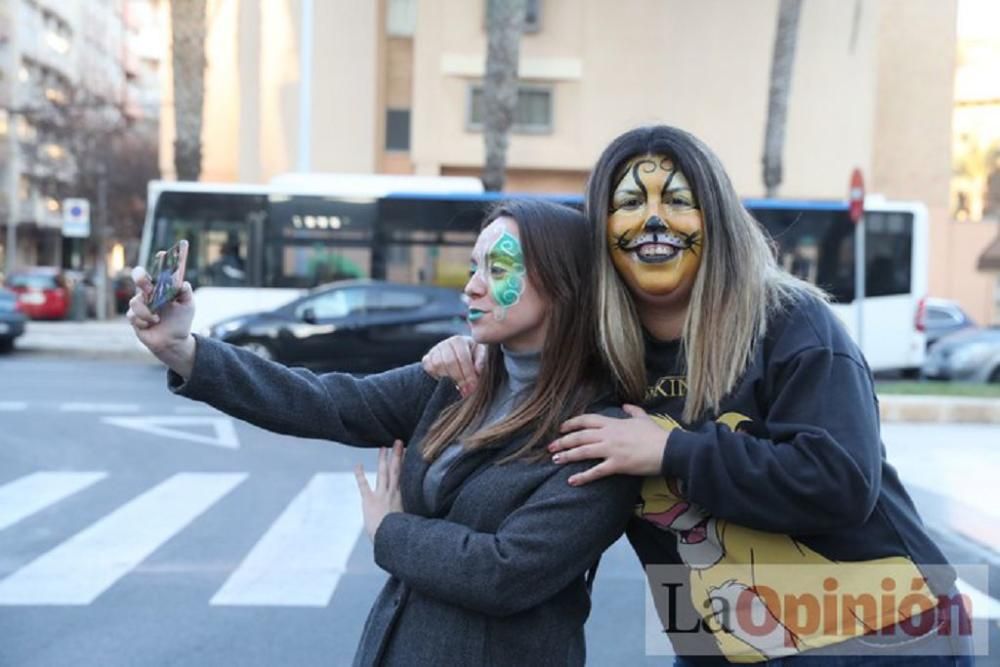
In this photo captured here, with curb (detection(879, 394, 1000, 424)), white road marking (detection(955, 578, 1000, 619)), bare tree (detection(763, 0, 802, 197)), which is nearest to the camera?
white road marking (detection(955, 578, 1000, 619))

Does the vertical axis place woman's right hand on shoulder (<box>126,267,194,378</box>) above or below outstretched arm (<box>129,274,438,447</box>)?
above

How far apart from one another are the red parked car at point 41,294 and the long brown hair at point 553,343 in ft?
87.7

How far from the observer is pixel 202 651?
170 inches

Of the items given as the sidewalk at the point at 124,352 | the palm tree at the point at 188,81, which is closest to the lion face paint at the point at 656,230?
the sidewalk at the point at 124,352

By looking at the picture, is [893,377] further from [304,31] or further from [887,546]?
[887,546]

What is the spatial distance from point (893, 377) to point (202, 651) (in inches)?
601

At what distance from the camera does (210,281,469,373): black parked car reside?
14.5 meters

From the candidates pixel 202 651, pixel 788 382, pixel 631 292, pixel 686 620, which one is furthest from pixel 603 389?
pixel 202 651

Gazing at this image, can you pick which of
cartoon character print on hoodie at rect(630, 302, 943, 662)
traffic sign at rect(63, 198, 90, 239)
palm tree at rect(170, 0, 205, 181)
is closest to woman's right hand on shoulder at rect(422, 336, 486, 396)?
cartoon character print on hoodie at rect(630, 302, 943, 662)

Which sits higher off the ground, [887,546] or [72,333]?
[887,546]

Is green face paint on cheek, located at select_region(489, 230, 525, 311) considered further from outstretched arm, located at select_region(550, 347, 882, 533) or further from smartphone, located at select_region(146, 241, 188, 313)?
smartphone, located at select_region(146, 241, 188, 313)

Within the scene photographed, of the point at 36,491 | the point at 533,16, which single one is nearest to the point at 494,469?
the point at 36,491

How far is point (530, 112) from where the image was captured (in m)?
24.3

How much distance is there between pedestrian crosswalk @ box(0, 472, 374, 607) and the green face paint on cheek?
3.44 metres
